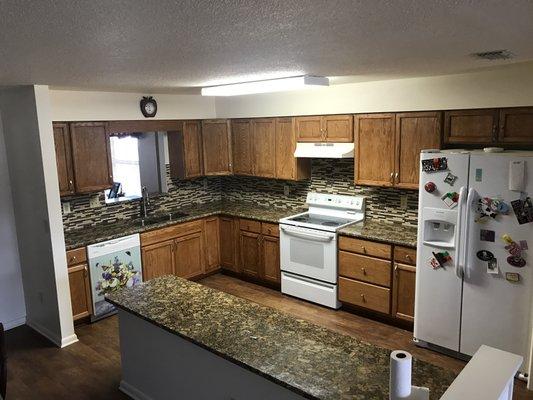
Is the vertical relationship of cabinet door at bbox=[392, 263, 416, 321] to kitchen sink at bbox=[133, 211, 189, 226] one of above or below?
below

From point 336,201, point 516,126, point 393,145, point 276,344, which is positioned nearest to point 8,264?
point 276,344

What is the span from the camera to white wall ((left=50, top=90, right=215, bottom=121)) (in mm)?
4426

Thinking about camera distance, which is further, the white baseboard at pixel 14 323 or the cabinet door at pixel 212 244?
the cabinet door at pixel 212 244

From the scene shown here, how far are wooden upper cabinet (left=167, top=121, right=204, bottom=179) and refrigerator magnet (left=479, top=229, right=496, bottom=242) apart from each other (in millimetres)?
3415

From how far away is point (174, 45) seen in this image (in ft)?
6.51

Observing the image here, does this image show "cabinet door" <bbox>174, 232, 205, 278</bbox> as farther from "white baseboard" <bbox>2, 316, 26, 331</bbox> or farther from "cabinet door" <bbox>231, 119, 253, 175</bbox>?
"white baseboard" <bbox>2, 316, 26, 331</bbox>

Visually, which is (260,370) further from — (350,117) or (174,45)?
(350,117)

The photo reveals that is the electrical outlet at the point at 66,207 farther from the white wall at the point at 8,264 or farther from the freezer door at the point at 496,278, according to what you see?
the freezer door at the point at 496,278

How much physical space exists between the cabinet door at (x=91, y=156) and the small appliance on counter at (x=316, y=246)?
1.99 metres

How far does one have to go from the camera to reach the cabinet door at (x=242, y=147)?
219 inches

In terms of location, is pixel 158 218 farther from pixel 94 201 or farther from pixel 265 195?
pixel 265 195

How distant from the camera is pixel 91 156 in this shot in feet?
15.1

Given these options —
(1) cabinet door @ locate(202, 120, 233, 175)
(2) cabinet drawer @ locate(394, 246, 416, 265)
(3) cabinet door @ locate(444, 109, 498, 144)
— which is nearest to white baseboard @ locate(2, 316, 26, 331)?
(1) cabinet door @ locate(202, 120, 233, 175)

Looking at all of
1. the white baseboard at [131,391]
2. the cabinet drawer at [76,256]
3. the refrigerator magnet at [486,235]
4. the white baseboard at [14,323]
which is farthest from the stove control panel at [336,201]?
the white baseboard at [14,323]
